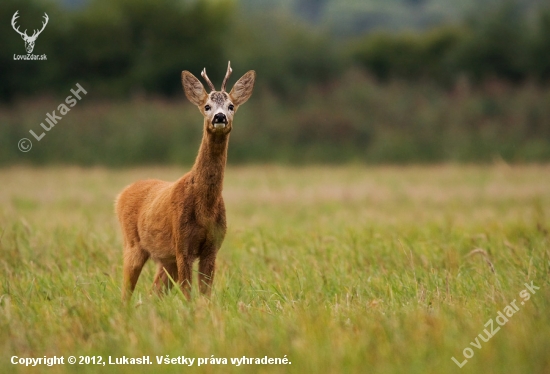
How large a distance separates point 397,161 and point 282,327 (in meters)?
17.7

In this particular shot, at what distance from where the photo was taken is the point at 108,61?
93.1ft

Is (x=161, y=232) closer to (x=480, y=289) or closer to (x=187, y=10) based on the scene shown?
(x=480, y=289)

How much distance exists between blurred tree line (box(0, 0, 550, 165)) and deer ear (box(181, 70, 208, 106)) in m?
15.3

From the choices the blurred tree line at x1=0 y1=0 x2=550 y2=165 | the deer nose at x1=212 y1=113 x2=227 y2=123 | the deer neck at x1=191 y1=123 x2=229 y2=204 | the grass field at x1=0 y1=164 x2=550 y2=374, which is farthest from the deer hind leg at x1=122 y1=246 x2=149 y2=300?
the blurred tree line at x1=0 y1=0 x2=550 y2=165

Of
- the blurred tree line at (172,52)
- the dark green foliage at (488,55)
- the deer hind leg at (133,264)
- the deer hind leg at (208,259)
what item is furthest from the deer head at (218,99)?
the dark green foliage at (488,55)

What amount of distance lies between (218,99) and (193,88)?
45 centimetres

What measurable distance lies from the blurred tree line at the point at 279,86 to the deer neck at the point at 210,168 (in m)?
15.6

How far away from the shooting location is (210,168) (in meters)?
6.15

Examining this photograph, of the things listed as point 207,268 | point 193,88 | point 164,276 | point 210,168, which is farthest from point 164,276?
point 193,88

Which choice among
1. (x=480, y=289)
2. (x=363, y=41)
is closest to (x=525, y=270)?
(x=480, y=289)

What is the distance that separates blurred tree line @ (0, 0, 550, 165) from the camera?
882 inches

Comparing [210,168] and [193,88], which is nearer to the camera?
[210,168]

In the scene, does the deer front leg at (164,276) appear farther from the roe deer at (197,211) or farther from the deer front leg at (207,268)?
the deer front leg at (207,268)

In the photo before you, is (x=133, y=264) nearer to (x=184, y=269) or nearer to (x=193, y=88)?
(x=184, y=269)
